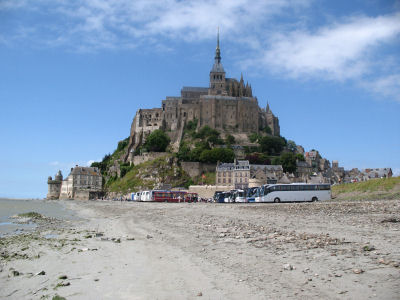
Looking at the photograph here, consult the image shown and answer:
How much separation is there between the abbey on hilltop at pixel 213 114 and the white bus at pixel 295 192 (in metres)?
60.5

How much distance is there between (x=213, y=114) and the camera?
10431cm

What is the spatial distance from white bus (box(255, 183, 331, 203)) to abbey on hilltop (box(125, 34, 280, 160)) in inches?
2382

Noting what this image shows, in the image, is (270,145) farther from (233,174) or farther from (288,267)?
(288,267)

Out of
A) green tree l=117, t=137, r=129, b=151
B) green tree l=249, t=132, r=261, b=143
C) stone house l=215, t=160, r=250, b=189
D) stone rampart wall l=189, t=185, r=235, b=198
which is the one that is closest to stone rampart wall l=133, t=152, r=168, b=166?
stone house l=215, t=160, r=250, b=189

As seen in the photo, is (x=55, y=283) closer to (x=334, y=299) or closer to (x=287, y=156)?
(x=334, y=299)

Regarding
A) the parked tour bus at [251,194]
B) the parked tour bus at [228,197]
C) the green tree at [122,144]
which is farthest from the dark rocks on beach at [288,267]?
the green tree at [122,144]

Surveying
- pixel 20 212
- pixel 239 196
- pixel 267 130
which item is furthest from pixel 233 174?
pixel 20 212

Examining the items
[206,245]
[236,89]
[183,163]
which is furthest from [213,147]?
[206,245]

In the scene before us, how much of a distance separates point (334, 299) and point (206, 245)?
5.96m

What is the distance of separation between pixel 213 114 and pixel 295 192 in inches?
2654

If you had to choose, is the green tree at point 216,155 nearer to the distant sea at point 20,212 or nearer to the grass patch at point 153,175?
the grass patch at point 153,175

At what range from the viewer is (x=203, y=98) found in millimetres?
106375

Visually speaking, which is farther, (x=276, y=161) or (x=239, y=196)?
(x=276, y=161)

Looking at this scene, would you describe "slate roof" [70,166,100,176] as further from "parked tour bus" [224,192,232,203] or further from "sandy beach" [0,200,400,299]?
"sandy beach" [0,200,400,299]
